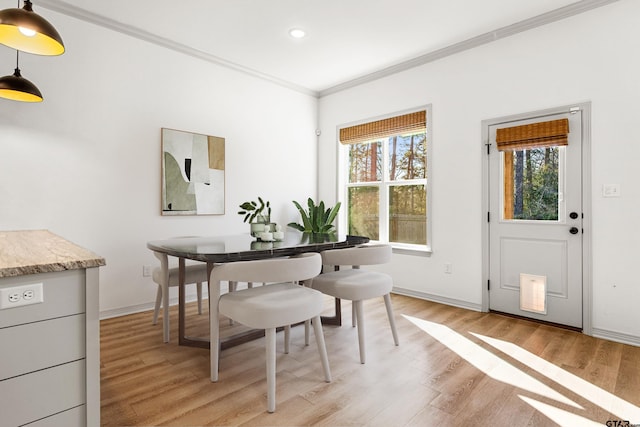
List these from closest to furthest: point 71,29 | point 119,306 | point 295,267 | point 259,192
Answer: point 295,267 → point 71,29 → point 119,306 → point 259,192

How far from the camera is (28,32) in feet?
5.62

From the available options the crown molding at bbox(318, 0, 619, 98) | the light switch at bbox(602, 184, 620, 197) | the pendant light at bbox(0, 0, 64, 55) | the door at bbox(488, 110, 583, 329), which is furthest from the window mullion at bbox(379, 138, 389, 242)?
the pendant light at bbox(0, 0, 64, 55)

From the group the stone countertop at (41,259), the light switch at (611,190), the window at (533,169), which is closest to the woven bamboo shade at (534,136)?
the window at (533,169)

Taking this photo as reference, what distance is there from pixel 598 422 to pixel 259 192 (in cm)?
390

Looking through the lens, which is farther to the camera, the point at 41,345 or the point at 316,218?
the point at 316,218

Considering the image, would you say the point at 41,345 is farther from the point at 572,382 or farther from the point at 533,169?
the point at 533,169

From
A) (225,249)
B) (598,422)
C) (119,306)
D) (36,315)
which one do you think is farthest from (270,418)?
(119,306)

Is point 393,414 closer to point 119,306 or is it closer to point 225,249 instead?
point 225,249

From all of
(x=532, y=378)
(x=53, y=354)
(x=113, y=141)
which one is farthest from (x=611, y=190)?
(x=113, y=141)

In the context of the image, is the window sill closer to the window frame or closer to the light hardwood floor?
the window frame

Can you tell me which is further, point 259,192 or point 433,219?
point 259,192

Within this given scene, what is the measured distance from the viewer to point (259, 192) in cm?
465

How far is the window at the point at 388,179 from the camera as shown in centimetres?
430

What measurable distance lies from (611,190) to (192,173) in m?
4.06
